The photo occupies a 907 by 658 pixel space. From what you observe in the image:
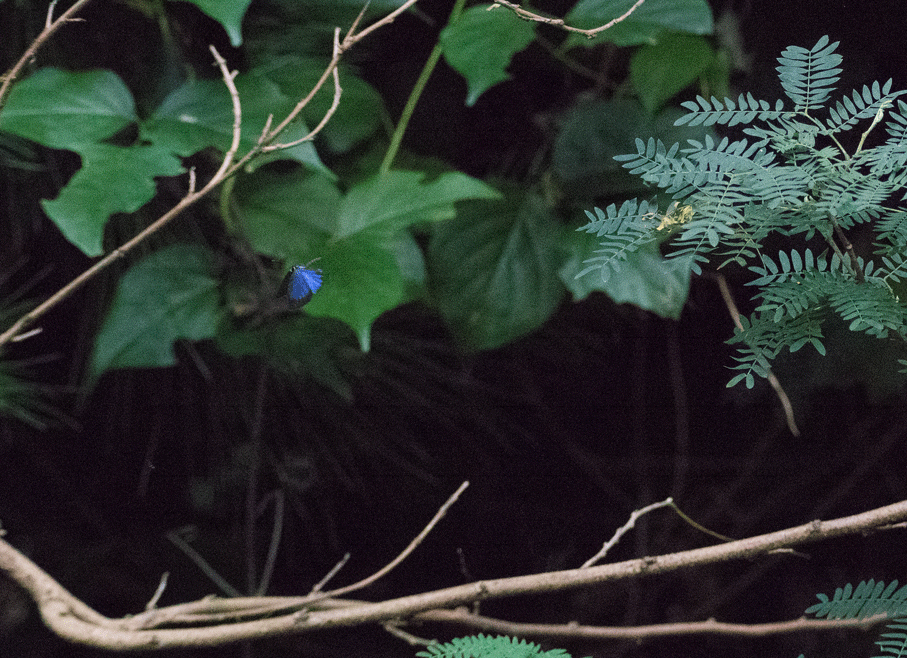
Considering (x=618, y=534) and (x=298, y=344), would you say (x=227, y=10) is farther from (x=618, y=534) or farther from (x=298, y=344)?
(x=618, y=534)

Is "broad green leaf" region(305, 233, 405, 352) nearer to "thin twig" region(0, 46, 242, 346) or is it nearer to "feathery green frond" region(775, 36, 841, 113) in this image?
"thin twig" region(0, 46, 242, 346)

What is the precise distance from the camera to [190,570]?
0.68 m

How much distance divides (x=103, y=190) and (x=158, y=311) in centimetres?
13

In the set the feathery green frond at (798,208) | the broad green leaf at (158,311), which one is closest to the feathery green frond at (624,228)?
the feathery green frond at (798,208)

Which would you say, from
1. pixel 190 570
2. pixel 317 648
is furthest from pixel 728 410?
pixel 190 570

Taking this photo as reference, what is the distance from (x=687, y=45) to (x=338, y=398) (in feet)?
1.35

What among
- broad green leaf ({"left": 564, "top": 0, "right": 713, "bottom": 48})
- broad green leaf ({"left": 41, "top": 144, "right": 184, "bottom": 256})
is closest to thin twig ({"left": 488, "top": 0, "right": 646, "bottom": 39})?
broad green leaf ({"left": 564, "top": 0, "right": 713, "bottom": 48})

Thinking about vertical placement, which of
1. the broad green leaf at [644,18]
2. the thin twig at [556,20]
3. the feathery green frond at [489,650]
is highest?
the broad green leaf at [644,18]

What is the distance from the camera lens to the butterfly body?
1.28 feet

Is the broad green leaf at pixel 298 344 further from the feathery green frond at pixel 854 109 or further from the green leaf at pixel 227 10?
the feathery green frond at pixel 854 109

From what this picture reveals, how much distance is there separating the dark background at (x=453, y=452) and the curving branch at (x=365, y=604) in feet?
0.17

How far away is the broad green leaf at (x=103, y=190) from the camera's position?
0.43 m

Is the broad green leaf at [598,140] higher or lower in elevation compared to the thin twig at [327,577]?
higher

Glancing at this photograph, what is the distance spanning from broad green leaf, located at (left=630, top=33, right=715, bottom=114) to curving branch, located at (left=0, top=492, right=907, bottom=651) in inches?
12.0
